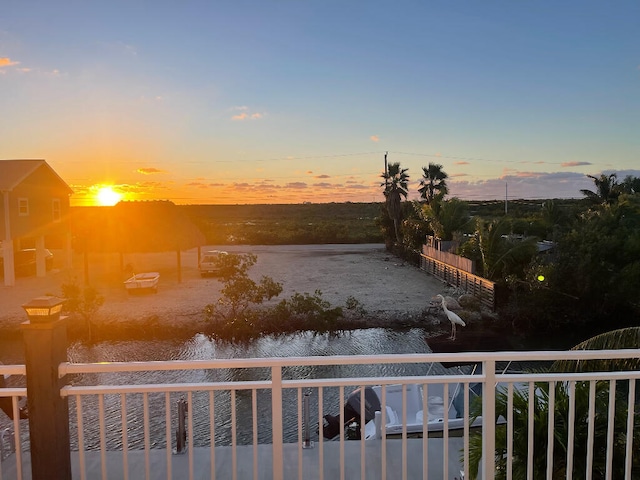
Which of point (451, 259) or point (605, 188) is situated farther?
point (605, 188)

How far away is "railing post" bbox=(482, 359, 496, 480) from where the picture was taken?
213 cm

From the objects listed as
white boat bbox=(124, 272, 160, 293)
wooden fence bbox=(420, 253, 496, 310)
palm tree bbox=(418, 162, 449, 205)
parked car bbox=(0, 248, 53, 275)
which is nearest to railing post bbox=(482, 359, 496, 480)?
wooden fence bbox=(420, 253, 496, 310)

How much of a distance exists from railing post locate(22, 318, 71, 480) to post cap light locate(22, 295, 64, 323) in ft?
0.06

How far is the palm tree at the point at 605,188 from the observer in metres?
22.9

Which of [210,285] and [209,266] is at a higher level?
[209,266]

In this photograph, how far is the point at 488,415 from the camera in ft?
7.18

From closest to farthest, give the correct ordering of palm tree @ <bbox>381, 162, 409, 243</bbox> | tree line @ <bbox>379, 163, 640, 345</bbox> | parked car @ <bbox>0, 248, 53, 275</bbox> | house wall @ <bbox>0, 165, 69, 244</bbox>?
1. tree line @ <bbox>379, 163, 640, 345</bbox>
2. house wall @ <bbox>0, 165, 69, 244</bbox>
3. parked car @ <bbox>0, 248, 53, 275</bbox>
4. palm tree @ <bbox>381, 162, 409, 243</bbox>

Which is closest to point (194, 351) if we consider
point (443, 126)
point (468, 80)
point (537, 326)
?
point (537, 326)

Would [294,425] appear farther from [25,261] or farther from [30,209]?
[25,261]

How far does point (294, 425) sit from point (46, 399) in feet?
17.1

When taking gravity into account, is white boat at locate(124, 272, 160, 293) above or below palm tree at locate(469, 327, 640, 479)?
below

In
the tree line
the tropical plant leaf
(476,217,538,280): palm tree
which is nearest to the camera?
the tropical plant leaf

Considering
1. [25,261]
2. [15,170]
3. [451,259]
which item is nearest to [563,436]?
[451,259]

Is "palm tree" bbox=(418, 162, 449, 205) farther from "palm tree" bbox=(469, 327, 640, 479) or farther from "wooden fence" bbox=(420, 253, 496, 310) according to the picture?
"palm tree" bbox=(469, 327, 640, 479)
